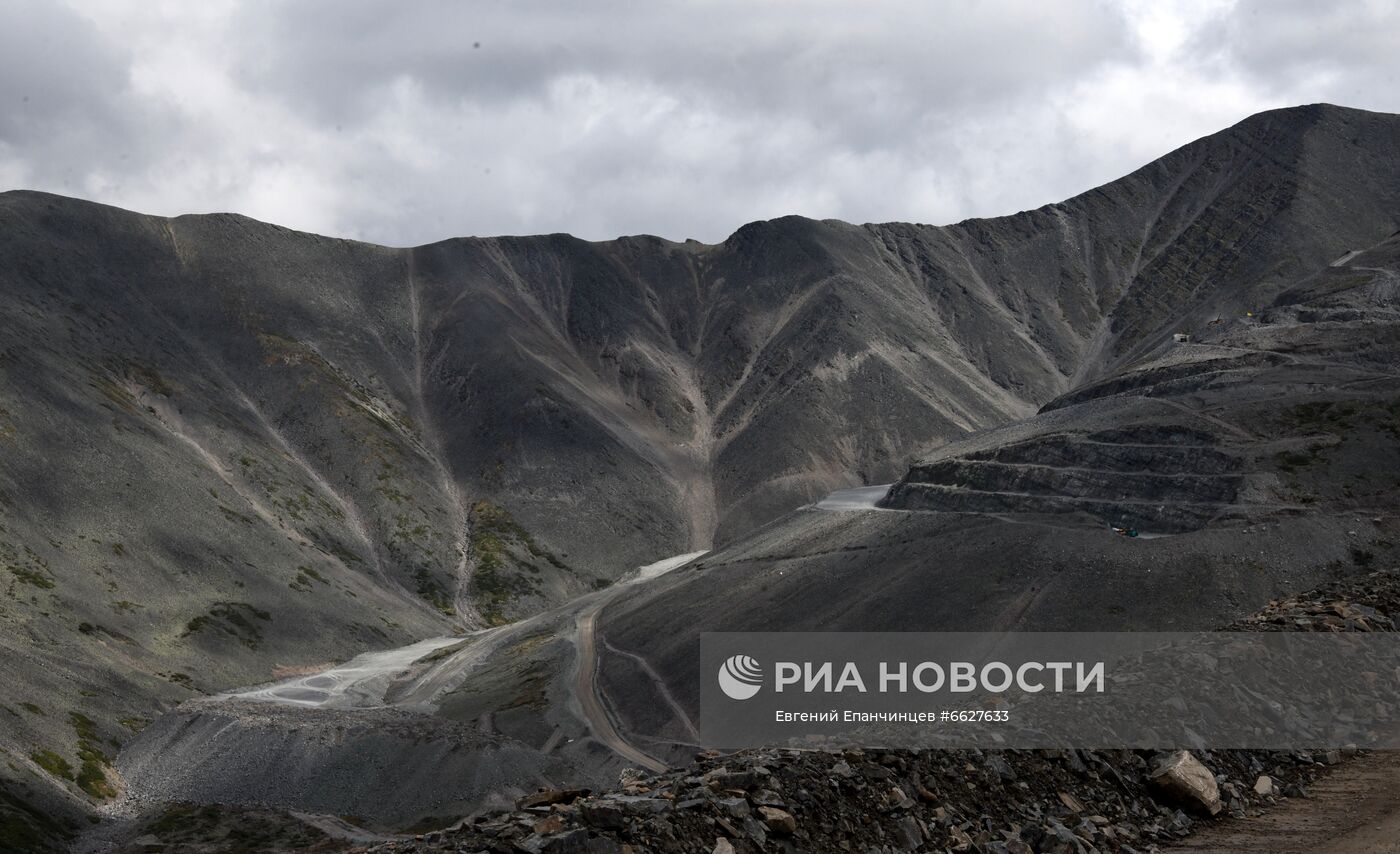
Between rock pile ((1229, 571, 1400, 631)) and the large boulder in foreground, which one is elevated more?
rock pile ((1229, 571, 1400, 631))

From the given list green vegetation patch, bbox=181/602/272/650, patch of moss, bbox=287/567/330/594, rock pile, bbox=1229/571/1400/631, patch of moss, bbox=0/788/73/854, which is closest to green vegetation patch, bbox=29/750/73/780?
patch of moss, bbox=0/788/73/854

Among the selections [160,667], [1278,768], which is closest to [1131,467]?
[1278,768]

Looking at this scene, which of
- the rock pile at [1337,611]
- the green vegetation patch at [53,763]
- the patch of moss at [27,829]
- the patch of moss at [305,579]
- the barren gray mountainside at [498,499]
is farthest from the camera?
the patch of moss at [305,579]

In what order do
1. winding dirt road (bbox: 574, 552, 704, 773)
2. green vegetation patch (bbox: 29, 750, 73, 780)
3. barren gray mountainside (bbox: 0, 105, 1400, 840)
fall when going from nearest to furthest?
1. green vegetation patch (bbox: 29, 750, 73, 780)
2. winding dirt road (bbox: 574, 552, 704, 773)
3. barren gray mountainside (bbox: 0, 105, 1400, 840)

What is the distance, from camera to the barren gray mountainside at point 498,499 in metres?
75.4

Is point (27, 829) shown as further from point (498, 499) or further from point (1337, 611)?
point (498, 499)

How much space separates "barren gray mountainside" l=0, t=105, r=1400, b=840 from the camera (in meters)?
75.4

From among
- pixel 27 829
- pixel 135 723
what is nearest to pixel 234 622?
pixel 135 723

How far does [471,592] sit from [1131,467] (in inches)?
3537

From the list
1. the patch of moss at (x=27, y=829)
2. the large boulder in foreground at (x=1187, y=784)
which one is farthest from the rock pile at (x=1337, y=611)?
the patch of moss at (x=27, y=829)

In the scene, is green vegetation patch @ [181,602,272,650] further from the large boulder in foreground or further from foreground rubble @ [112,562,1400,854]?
the large boulder in foreground

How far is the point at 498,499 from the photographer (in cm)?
16625

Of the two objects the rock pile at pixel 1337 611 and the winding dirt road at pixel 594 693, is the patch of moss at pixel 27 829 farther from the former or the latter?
the rock pile at pixel 1337 611

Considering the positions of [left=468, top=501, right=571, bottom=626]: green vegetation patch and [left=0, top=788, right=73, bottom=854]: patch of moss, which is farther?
[left=468, top=501, right=571, bottom=626]: green vegetation patch
